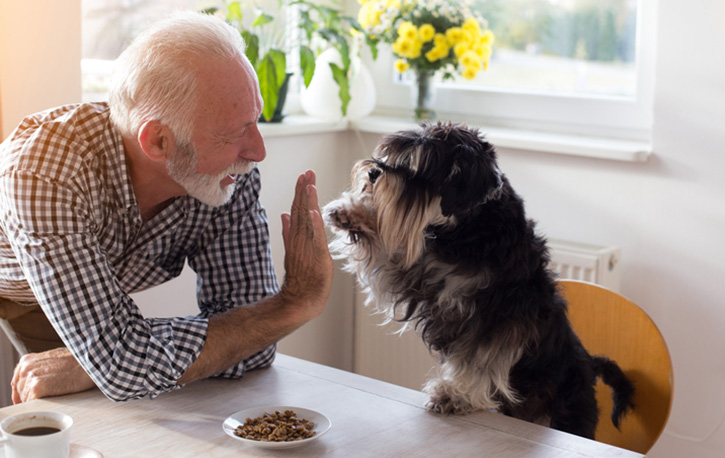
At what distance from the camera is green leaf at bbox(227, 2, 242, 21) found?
2795 mm

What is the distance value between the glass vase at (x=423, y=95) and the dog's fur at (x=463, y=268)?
158 centimetres

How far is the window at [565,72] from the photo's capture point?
277 centimetres

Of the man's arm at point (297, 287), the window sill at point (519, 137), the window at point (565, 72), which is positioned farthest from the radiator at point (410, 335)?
the man's arm at point (297, 287)

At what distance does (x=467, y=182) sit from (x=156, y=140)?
0.64 m

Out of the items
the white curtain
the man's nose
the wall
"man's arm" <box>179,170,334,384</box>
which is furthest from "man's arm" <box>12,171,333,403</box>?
the wall

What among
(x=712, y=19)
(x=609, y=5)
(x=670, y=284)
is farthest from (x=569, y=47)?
(x=670, y=284)

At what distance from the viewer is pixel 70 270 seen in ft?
4.89

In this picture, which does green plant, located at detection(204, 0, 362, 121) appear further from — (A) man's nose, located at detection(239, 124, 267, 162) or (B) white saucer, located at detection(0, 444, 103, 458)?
(B) white saucer, located at detection(0, 444, 103, 458)

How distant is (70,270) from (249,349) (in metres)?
0.37

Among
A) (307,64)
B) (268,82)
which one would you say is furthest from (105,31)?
(307,64)

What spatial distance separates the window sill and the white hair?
121 centimetres

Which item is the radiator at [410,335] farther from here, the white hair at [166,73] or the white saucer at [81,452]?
the white saucer at [81,452]

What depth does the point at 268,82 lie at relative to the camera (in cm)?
283

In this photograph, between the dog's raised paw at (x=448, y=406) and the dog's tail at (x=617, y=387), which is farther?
the dog's tail at (x=617, y=387)
